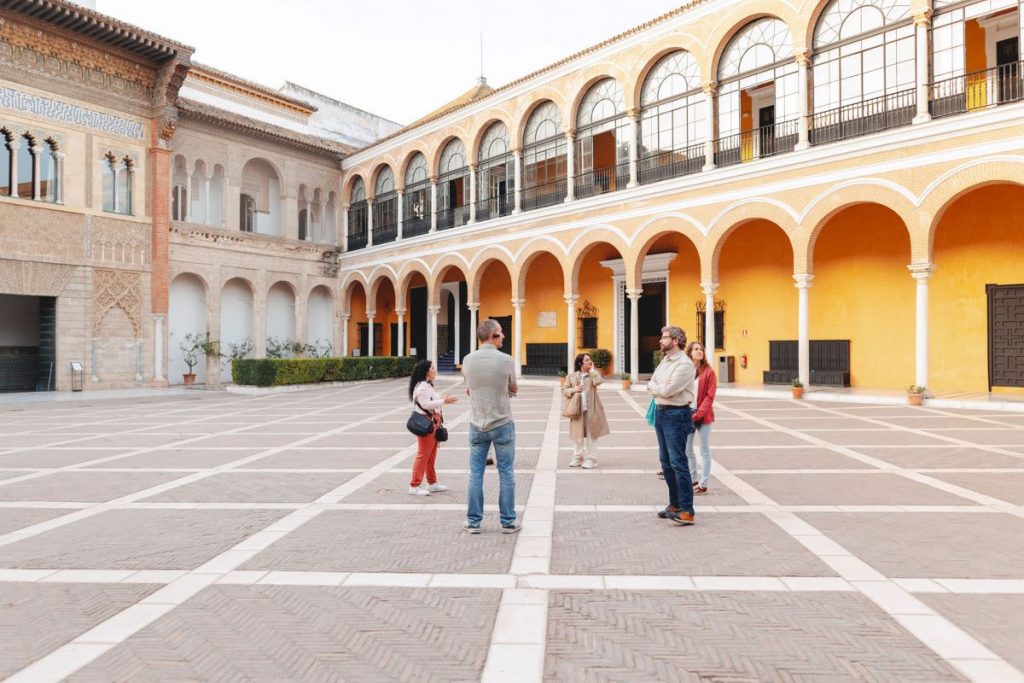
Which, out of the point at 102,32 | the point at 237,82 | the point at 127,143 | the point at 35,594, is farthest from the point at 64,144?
the point at 35,594

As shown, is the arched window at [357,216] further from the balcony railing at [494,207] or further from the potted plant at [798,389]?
the potted plant at [798,389]

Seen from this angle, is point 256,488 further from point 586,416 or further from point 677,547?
point 677,547

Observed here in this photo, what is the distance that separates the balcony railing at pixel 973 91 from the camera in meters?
14.7

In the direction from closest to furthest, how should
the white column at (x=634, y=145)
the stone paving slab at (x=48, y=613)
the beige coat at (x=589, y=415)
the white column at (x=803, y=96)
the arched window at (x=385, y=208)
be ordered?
the stone paving slab at (x=48, y=613) → the beige coat at (x=589, y=415) → the white column at (x=803, y=96) → the white column at (x=634, y=145) → the arched window at (x=385, y=208)

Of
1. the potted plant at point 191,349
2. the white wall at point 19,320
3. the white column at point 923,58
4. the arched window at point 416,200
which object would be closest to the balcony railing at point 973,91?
the white column at point 923,58

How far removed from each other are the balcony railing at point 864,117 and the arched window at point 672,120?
322 centimetres

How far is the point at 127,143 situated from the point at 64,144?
6.75 ft

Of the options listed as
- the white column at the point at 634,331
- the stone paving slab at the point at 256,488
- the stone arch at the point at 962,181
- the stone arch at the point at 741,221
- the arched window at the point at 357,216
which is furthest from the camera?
the arched window at the point at 357,216

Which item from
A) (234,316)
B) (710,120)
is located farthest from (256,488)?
(234,316)

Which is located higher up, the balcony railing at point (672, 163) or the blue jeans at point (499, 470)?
the balcony railing at point (672, 163)

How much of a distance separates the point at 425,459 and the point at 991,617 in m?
4.77

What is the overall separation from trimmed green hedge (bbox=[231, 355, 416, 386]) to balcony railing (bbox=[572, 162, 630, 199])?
10.5 metres

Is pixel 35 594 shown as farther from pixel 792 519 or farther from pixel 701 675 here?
pixel 792 519

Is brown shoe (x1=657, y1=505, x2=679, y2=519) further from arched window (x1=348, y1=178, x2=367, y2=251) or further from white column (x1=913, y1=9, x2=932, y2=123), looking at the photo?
arched window (x1=348, y1=178, x2=367, y2=251)
